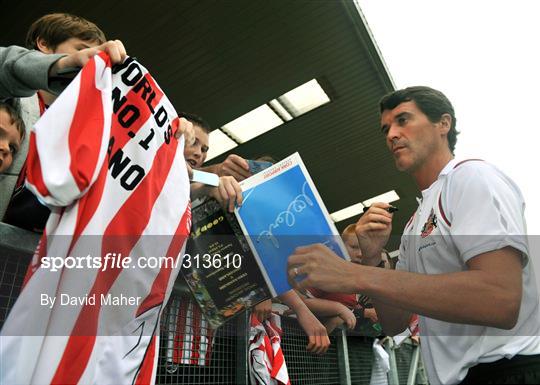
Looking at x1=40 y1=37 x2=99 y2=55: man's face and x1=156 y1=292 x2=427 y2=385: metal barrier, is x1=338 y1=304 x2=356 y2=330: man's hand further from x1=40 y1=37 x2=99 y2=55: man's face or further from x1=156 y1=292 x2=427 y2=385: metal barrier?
x1=40 y1=37 x2=99 y2=55: man's face

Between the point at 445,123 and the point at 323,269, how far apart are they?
971 millimetres

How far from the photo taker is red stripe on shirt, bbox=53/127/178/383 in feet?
2.45

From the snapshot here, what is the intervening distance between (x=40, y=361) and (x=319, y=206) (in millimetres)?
814

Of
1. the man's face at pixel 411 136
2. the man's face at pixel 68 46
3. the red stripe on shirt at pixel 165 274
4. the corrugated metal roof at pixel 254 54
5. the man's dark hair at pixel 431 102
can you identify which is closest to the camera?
the red stripe on shirt at pixel 165 274

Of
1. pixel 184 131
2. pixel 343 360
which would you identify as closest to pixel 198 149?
pixel 184 131

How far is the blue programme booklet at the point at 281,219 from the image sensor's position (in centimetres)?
117

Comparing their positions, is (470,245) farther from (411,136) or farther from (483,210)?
(411,136)

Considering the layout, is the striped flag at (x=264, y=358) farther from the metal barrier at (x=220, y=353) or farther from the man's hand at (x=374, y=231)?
the man's hand at (x=374, y=231)

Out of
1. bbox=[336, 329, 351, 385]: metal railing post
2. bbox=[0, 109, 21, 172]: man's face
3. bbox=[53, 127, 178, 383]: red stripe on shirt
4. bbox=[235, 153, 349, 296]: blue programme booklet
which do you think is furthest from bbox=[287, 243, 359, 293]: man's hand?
bbox=[336, 329, 351, 385]: metal railing post

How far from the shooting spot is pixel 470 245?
100 cm

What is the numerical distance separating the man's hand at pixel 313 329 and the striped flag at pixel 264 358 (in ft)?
0.47

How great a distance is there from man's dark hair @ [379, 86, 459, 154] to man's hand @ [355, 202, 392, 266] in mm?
559

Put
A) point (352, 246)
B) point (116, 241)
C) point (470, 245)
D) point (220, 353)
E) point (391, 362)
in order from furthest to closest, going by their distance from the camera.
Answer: point (391, 362), point (352, 246), point (220, 353), point (470, 245), point (116, 241)
